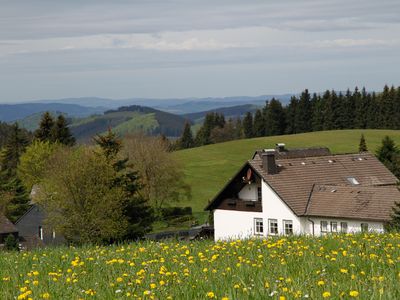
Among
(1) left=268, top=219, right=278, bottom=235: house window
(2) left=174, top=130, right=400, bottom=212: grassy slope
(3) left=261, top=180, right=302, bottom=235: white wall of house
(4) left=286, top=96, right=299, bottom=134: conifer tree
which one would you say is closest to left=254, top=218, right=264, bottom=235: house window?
(3) left=261, top=180, right=302, bottom=235: white wall of house

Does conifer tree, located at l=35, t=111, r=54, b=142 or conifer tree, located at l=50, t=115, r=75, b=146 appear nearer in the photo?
conifer tree, located at l=50, t=115, r=75, b=146

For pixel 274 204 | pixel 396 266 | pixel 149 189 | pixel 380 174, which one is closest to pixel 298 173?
pixel 274 204

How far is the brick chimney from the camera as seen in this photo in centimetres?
5247

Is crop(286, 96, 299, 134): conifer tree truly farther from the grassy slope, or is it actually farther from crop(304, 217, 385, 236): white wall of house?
crop(304, 217, 385, 236): white wall of house

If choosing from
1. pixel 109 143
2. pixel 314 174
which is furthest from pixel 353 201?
pixel 109 143

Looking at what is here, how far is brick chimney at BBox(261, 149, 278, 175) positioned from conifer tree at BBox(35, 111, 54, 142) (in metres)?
47.2

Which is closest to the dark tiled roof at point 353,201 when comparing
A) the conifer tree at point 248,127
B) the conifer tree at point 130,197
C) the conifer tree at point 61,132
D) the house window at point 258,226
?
the house window at point 258,226

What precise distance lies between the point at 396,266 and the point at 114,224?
43.6m

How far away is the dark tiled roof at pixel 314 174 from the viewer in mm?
52094

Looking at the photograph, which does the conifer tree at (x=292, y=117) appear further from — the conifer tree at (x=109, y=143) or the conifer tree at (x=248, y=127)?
the conifer tree at (x=109, y=143)

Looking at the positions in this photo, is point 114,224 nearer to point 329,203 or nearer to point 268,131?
point 329,203

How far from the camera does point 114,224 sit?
5144 centimetres

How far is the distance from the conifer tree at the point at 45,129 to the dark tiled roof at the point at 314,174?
44.1 meters

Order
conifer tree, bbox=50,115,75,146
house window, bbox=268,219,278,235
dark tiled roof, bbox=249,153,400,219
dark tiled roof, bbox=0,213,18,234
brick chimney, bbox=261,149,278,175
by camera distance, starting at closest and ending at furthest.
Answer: dark tiled roof, bbox=249,153,400,219 < brick chimney, bbox=261,149,278,175 < house window, bbox=268,219,278,235 < dark tiled roof, bbox=0,213,18,234 < conifer tree, bbox=50,115,75,146
